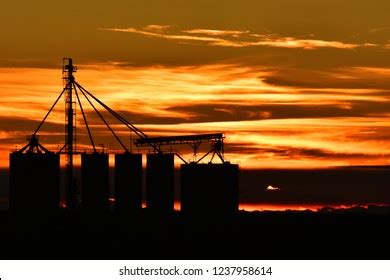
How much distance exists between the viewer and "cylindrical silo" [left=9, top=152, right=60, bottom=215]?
93.6 meters

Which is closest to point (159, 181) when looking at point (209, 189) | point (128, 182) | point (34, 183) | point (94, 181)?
point (128, 182)

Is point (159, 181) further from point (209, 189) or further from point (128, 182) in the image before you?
point (209, 189)

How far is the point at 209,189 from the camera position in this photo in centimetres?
10006

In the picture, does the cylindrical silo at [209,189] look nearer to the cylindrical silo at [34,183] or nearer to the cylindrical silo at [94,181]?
the cylindrical silo at [94,181]

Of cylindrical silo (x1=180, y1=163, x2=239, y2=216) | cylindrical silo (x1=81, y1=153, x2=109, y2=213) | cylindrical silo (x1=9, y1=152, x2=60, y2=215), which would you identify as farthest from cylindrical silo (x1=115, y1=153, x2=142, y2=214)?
cylindrical silo (x1=9, y1=152, x2=60, y2=215)

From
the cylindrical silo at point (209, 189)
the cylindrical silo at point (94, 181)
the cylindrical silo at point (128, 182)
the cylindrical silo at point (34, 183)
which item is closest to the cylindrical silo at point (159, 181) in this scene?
the cylindrical silo at point (128, 182)

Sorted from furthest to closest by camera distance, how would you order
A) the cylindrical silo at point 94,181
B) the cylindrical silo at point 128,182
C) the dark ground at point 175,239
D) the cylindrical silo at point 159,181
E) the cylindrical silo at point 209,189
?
the cylindrical silo at point 159,181
the cylindrical silo at point 128,182
the cylindrical silo at point 209,189
the cylindrical silo at point 94,181
the dark ground at point 175,239

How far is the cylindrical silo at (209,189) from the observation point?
328 feet

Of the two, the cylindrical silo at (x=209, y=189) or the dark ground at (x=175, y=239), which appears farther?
the cylindrical silo at (x=209, y=189)

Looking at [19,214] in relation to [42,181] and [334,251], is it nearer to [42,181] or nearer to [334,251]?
[42,181]

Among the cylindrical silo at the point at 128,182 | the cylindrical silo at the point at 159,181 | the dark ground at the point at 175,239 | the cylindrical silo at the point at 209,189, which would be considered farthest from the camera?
the cylindrical silo at the point at 159,181

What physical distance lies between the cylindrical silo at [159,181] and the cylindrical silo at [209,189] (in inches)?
67.3

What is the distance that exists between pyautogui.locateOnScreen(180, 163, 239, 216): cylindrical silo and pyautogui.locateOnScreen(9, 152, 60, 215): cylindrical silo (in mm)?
14054

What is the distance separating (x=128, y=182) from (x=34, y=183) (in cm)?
1093
